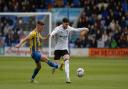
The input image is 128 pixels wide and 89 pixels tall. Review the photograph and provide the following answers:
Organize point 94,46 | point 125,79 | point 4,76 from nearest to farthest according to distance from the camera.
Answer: point 125,79, point 4,76, point 94,46

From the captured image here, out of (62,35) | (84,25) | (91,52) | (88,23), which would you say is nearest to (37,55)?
(62,35)

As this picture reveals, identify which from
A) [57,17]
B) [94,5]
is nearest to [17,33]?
[57,17]

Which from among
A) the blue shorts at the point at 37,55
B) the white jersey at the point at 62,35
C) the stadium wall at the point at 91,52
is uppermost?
the white jersey at the point at 62,35

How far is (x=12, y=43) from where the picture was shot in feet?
141

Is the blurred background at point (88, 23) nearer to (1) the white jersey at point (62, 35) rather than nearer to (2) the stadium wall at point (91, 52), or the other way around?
(2) the stadium wall at point (91, 52)

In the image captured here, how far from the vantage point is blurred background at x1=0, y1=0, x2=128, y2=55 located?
140 ft

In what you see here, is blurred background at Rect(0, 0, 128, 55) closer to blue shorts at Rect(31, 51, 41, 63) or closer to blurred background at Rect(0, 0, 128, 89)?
blurred background at Rect(0, 0, 128, 89)

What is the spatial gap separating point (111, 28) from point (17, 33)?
709 centimetres

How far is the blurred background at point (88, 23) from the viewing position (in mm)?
42688

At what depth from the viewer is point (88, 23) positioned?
1736 inches

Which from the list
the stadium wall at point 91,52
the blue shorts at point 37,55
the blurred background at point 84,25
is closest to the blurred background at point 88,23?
the blurred background at point 84,25

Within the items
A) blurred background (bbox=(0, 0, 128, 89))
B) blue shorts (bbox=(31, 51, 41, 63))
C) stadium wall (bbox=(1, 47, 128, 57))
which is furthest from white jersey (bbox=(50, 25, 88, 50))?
stadium wall (bbox=(1, 47, 128, 57))

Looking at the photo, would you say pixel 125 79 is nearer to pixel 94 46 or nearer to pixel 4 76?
pixel 4 76

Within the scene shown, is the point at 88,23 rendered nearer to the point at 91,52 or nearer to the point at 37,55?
the point at 91,52
